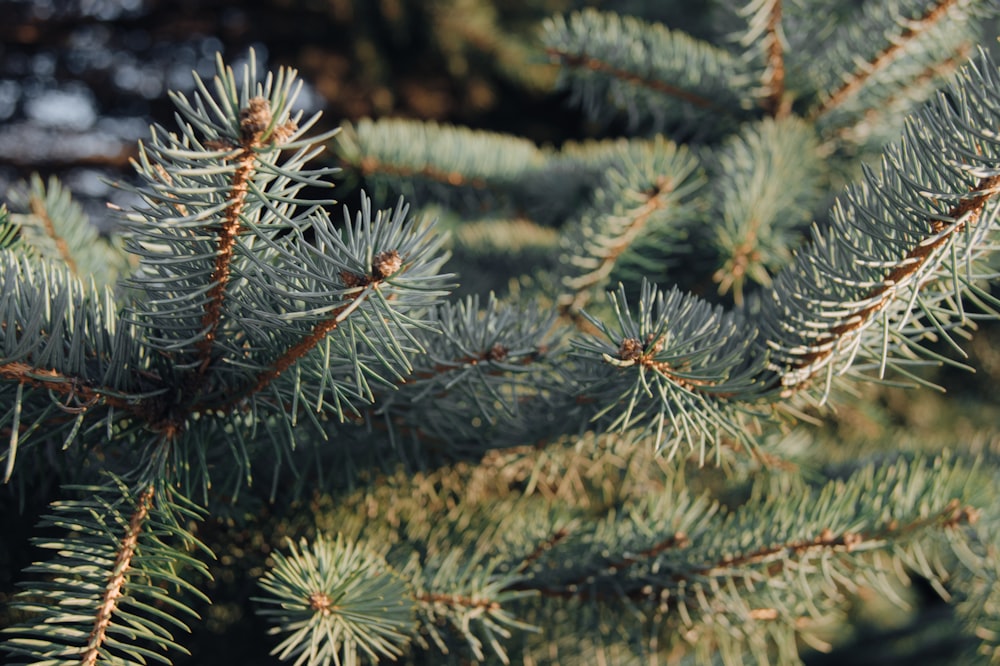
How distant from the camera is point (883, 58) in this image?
0.52 meters

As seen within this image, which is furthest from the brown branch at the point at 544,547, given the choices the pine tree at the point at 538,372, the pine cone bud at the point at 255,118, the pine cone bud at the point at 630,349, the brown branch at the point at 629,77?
the brown branch at the point at 629,77

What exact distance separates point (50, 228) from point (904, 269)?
0.46 m

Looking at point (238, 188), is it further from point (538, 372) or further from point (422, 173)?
point (422, 173)

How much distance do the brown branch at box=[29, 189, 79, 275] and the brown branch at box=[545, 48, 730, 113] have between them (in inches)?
13.9

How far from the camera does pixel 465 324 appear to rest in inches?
13.4

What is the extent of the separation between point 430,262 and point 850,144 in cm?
43

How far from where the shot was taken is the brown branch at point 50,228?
459 millimetres

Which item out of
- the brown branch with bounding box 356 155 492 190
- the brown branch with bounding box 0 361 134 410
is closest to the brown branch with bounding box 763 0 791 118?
the brown branch with bounding box 356 155 492 190

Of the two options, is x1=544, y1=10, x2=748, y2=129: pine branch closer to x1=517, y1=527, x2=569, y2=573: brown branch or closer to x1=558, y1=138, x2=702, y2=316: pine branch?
x1=558, y1=138, x2=702, y2=316: pine branch

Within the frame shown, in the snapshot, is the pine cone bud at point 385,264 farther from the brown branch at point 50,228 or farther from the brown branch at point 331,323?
the brown branch at point 50,228

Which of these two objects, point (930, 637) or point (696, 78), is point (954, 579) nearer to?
point (696, 78)

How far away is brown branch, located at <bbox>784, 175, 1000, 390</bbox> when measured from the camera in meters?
0.27

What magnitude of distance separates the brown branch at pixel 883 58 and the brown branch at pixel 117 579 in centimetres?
50

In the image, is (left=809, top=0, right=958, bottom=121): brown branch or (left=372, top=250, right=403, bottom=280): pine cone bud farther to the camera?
(left=809, top=0, right=958, bottom=121): brown branch
